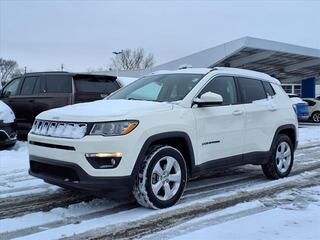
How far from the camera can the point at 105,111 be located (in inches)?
213

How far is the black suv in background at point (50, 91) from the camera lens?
11109mm

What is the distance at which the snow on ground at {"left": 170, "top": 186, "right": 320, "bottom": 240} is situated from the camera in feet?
15.5

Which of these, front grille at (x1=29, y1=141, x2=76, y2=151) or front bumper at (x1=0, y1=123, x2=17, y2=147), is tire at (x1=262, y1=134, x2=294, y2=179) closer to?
front grille at (x1=29, y1=141, x2=76, y2=151)

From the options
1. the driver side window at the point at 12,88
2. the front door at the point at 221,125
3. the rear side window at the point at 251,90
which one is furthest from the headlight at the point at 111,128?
the driver side window at the point at 12,88

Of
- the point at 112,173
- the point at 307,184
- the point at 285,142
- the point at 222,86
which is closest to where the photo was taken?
the point at 112,173

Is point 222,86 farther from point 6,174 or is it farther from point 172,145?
point 6,174

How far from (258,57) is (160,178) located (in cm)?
2077

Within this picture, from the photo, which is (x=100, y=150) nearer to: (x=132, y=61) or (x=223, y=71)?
(x=223, y=71)

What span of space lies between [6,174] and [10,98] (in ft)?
16.3

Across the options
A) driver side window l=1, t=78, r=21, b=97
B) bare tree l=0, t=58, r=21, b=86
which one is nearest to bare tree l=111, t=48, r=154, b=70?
bare tree l=0, t=58, r=21, b=86

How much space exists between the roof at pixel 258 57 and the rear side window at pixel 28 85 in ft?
33.4

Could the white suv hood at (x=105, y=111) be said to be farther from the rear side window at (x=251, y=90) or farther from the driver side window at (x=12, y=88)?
the driver side window at (x=12, y=88)

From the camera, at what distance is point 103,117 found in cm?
520

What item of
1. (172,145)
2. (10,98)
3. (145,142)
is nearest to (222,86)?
(172,145)
